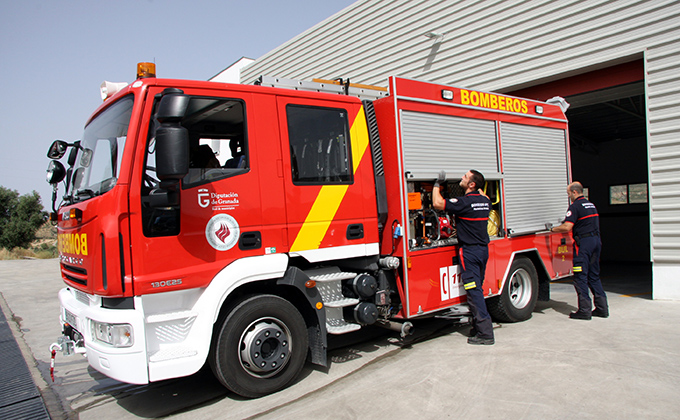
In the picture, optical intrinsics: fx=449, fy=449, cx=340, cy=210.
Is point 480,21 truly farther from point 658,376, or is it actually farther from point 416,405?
point 416,405

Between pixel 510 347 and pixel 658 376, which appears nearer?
pixel 658 376

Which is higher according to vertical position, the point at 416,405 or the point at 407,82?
the point at 407,82

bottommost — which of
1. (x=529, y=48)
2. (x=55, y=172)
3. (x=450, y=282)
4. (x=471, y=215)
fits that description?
(x=450, y=282)

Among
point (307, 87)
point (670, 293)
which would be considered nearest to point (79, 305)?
point (307, 87)

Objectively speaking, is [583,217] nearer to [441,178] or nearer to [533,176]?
[533,176]

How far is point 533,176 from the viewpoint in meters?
6.34

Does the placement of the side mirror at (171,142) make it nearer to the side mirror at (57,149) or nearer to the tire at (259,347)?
the tire at (259,347)

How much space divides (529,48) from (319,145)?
19.0 feet

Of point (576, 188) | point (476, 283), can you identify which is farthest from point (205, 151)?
point (576, 188)

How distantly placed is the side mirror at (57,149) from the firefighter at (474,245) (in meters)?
3.78

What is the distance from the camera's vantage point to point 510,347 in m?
4.91

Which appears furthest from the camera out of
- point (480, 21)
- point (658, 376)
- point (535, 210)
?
point (480, 21)

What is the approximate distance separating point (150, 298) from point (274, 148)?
1.62 m

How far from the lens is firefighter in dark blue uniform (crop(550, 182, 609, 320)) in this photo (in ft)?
19.7
